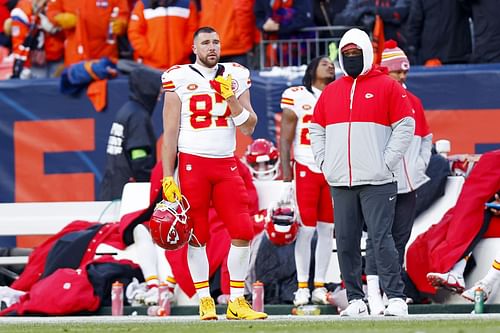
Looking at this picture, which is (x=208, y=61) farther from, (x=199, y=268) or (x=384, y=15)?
(x=384, y=15)

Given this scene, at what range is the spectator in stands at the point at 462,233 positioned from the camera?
10836 mm

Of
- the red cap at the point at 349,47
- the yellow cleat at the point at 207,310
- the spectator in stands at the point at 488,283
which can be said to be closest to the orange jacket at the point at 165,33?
the red cap at the point at 349,47

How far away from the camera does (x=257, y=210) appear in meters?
11.8

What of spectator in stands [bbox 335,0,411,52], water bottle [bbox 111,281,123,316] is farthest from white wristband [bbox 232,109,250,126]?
spectator in stands [bbox 335,0,411,52]

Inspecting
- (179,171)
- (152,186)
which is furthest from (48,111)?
(179,171)

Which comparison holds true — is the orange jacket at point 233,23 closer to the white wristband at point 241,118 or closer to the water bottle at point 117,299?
the water bottle at point 117,299

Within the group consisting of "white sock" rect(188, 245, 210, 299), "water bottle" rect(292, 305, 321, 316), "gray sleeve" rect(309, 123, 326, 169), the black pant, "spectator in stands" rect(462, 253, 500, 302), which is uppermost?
"gray sleeve" rect(309, 123, 326, 169)

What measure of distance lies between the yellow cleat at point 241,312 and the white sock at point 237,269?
1.6 inches

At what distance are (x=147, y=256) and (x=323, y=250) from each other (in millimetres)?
1453

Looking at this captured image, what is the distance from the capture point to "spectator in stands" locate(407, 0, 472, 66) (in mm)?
13367

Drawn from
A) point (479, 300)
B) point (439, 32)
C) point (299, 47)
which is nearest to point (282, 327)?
point (479, 300)

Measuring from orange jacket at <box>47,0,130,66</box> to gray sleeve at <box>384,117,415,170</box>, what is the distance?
18.4 feet

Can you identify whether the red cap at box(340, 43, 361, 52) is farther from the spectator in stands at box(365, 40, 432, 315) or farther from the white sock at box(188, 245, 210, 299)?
the white sock at box(188, 245, 210, 299)

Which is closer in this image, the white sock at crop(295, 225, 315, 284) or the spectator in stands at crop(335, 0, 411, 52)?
the white sock at crop(295, 225, 315, 284)
